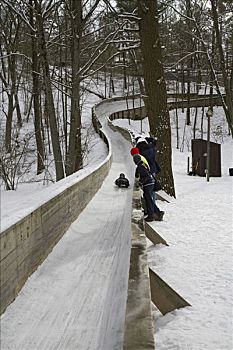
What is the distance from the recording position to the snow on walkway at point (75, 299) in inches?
139

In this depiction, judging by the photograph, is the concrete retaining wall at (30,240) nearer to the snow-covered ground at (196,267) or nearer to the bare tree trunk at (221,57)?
the snow-covered ground at (196,267)

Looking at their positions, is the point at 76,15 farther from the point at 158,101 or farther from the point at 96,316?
Result: the point at 96,316

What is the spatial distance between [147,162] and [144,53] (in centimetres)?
→ 446

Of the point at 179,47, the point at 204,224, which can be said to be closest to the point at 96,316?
the point at 204,224

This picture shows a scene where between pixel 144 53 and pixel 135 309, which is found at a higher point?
pixel 144 53

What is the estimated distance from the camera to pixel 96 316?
13.1 ft

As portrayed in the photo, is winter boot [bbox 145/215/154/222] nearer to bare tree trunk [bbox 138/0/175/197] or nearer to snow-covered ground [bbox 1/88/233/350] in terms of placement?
snow-covered ground [bbox 1/88/233/350]

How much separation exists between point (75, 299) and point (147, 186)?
5230mm

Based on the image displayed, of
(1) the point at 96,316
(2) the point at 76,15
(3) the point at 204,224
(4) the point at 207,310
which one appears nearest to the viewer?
(1) the point at 96,316

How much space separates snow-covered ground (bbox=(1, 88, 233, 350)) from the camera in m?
4.54

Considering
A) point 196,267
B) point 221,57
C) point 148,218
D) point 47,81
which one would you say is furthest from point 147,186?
point 221,57

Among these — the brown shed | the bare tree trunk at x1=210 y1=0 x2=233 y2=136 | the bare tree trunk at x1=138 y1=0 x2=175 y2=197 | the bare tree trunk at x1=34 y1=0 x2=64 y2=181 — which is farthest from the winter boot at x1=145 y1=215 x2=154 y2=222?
the brown shed

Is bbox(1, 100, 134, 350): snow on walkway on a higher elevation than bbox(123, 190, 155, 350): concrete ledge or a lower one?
lower

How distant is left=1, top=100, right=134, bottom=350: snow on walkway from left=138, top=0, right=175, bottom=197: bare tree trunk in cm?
643
